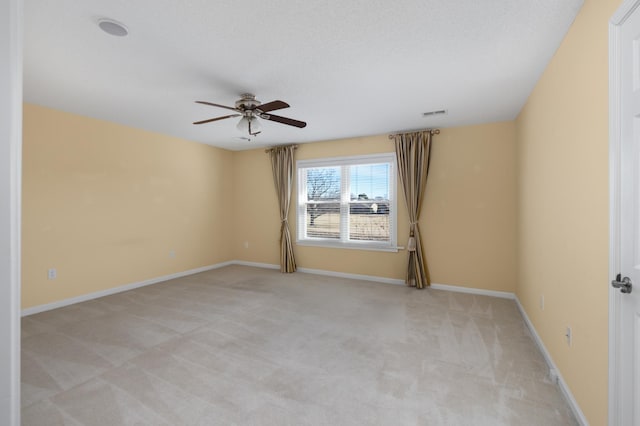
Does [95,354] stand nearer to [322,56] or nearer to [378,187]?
[322,56]

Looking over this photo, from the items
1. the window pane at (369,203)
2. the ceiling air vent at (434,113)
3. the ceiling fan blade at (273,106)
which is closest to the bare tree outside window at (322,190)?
the window pane at (369,203)

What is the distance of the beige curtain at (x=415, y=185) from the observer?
174 inches

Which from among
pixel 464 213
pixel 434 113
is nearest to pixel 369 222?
pixel 464 213

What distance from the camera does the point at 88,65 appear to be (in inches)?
99.6

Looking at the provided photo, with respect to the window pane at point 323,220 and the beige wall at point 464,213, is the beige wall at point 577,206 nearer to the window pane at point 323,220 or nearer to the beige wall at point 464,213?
the beige wall at point 464,213

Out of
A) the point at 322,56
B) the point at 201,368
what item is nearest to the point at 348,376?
the point at 201,368

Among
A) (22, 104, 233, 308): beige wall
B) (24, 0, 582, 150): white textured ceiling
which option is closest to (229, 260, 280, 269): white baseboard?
(22, 104, 233, 308): beige wall

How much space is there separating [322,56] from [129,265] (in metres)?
4.28

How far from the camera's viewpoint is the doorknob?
131cm

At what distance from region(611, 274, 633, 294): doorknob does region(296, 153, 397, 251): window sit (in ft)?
11.1

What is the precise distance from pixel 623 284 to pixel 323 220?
441cm

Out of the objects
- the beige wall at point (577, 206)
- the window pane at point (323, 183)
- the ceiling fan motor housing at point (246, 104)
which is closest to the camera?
the beige wall at point (577, 206)

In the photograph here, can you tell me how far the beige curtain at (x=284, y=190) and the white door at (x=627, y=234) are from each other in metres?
4.65

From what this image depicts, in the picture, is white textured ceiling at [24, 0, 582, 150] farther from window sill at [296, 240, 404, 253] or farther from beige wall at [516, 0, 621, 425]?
window sill at [296, 240, 404, 253]
